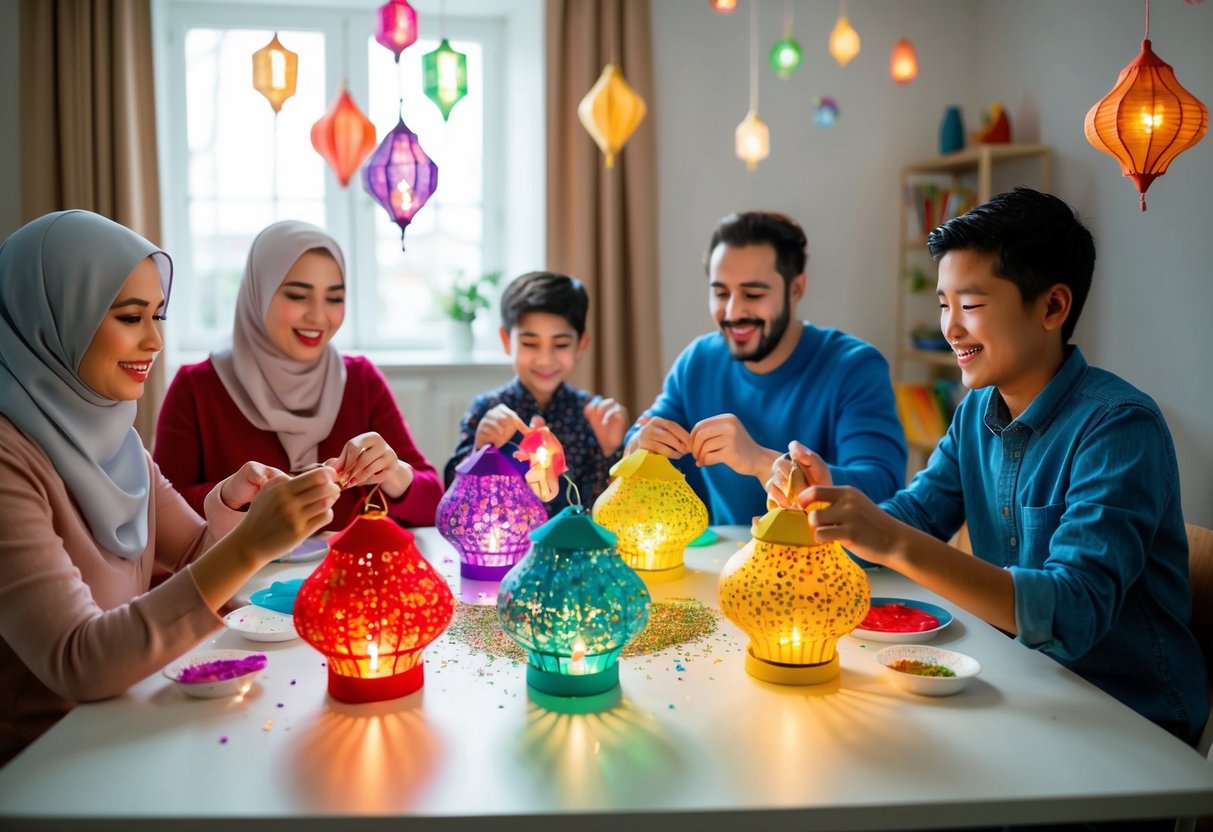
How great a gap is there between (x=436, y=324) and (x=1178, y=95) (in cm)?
344

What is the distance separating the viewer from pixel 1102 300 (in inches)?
151

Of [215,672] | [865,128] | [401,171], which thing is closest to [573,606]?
[215,672]

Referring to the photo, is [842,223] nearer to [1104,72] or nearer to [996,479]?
[1104,72]

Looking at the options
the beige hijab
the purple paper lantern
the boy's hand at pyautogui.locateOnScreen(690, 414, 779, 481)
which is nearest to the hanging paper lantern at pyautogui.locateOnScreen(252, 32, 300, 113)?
the beige hijab

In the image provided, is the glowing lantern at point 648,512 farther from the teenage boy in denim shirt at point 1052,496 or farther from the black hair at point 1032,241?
the black hair at point 1032,241

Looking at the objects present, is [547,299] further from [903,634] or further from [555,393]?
[903,634]

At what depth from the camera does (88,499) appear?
1.47 metres

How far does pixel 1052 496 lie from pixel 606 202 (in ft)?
9.61

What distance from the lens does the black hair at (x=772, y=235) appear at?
2500 millimetres

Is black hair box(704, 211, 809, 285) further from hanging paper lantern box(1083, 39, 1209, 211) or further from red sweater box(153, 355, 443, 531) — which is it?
red sweater box(153, 355, 443, 531)

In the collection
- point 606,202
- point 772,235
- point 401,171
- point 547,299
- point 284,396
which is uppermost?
point 606,202

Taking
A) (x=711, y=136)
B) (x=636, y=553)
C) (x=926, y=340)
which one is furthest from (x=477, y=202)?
(x=636, y=553)

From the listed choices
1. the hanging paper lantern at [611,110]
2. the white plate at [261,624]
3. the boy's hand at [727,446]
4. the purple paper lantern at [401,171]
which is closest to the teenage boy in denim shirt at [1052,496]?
the boy's hand at [727,446]

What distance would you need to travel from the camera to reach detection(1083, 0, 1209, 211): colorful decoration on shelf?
180cm
